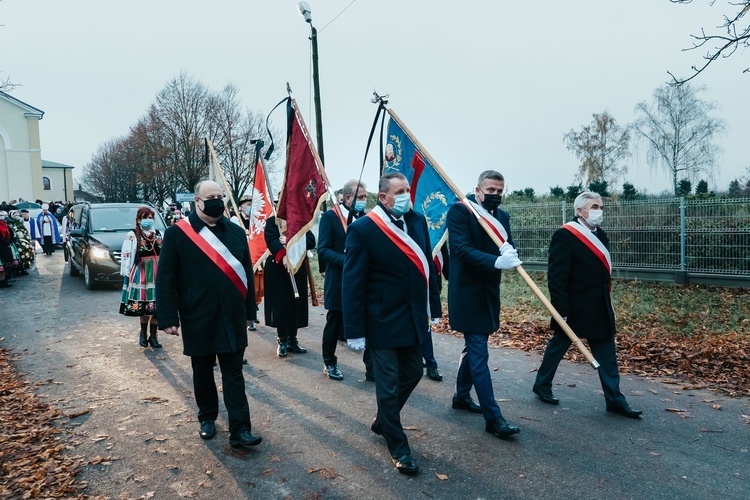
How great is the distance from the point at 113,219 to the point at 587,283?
13.2m

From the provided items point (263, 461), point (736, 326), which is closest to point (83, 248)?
point (263, 461)

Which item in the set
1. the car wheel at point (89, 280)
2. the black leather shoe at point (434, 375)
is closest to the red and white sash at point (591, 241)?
the black leather shoe at point (434, 375)

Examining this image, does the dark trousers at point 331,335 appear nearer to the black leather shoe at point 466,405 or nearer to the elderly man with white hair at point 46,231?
the black leather shoe at point 466,405

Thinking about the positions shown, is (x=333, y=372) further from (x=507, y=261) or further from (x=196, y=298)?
(x=507, y=261)

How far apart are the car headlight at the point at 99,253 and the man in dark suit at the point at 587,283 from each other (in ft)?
38.2

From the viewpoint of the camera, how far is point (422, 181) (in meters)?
7.08

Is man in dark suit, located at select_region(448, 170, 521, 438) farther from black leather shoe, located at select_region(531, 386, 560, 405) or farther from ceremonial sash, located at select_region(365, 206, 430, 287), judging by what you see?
black leather shoe, located at select_region(531, 386, 560, 405)

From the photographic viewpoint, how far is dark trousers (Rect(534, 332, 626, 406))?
5332 millimetres

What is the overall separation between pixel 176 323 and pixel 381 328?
1.65 m

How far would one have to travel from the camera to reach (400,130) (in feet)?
23.4

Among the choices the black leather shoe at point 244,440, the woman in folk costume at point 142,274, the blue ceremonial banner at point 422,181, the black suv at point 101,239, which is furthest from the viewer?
the black suv at point 101,239

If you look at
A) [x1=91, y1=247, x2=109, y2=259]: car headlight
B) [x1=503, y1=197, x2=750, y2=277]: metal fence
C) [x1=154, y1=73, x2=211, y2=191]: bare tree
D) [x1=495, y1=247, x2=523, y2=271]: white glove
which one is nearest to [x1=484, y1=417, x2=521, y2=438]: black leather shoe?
[x1=495, y1=247, x2=523, y2=271]: white glove

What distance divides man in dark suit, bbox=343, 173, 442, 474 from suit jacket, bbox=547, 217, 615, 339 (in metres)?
1.58

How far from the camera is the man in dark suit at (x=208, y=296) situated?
4.71 metres
